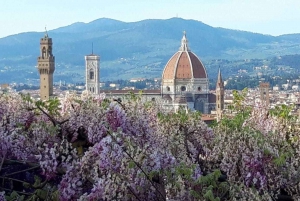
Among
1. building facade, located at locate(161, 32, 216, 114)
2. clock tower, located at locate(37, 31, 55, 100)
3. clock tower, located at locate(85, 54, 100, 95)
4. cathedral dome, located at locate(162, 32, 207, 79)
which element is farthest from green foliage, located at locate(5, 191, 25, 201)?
clock tower, located at locate(85, 54, 100, 95)

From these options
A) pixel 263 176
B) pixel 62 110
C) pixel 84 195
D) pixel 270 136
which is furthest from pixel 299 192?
pixel 62 110

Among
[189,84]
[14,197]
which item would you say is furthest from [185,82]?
[14,197]

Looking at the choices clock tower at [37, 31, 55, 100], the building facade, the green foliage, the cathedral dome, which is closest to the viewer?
the green foliage

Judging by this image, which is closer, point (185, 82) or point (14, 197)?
point (14, 197)

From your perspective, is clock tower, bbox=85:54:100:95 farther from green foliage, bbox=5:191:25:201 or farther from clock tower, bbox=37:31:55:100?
green foliage, bbox=5:191:25:201

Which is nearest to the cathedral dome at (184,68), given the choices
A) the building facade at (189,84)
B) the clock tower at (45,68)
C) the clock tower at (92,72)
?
the building facade at (189,84)

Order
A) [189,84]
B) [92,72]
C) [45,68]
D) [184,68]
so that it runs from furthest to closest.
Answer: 1. [92,72]
2. [184,68]
3. [189,84]
4. [45,68]

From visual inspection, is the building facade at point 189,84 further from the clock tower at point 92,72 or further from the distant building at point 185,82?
the clock tower at point 92,72

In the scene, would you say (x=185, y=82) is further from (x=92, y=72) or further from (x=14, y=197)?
(x=14, y=197)

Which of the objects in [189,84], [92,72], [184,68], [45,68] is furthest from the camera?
[92,72]

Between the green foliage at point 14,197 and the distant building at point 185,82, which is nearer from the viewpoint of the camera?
the green foliage at point 14,197

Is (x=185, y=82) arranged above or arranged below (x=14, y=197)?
below

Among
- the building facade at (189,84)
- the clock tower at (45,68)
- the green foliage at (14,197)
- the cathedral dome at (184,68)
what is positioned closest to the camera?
the green foliage at (14,197)

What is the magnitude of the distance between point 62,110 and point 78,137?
566mm
